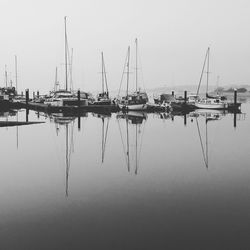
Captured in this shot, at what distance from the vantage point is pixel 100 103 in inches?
2445

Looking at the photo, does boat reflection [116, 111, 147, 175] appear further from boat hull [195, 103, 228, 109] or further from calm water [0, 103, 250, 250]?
boat hull [195, 103, 228, 109]

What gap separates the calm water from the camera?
372 inches

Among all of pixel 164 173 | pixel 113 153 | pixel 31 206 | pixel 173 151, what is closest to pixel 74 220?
pixel 31 206

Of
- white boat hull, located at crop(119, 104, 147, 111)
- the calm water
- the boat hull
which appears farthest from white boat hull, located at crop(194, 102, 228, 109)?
the calm water

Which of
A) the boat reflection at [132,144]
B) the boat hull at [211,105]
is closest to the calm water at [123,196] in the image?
the boat reflection at [132,144]

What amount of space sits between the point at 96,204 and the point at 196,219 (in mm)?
3154

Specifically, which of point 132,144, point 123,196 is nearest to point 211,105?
point 132,144

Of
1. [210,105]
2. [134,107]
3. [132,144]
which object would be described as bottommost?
[132,144]

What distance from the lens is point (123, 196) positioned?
1325cm

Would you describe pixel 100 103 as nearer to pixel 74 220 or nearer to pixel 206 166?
pixel 206 166

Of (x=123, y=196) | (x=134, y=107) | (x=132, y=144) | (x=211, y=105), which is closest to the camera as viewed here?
(x=123, y=196)

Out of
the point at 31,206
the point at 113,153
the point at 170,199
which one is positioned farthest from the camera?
the point at 113,153

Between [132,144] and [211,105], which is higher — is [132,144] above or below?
below

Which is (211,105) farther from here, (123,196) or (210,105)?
(123,196)
